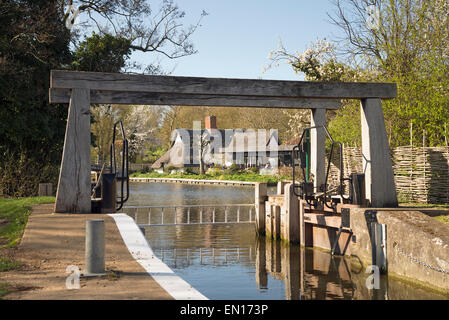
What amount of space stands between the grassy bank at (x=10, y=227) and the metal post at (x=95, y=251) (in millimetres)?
1134

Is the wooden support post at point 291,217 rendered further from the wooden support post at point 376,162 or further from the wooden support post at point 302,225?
the wooden support post at point 376,162

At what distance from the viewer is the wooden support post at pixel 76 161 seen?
13.3m

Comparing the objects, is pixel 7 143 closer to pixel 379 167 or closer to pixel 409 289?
pixel 379 167

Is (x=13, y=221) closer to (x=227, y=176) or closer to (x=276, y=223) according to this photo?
(x=276, y=223)

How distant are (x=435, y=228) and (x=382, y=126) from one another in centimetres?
421

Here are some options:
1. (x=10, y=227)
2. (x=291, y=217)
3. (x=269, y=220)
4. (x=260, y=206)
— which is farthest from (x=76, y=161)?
(x=260, y=206)

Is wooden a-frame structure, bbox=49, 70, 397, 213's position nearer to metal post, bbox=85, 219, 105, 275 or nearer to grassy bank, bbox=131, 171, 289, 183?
metal post, bbox=85, 219, 105, 275

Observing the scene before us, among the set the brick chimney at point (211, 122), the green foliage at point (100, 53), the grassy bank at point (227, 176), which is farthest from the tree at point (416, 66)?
the brick chimney at point (211, 122)

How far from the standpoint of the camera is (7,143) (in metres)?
24.0

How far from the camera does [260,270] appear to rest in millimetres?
15016

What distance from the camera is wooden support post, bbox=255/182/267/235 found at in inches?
788

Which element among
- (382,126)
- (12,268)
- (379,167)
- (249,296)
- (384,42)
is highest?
(384,42)

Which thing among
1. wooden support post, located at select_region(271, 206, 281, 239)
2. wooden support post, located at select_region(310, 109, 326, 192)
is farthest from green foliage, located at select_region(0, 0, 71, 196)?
wooden support post, located at select_region(310, 109, 326, 192)
